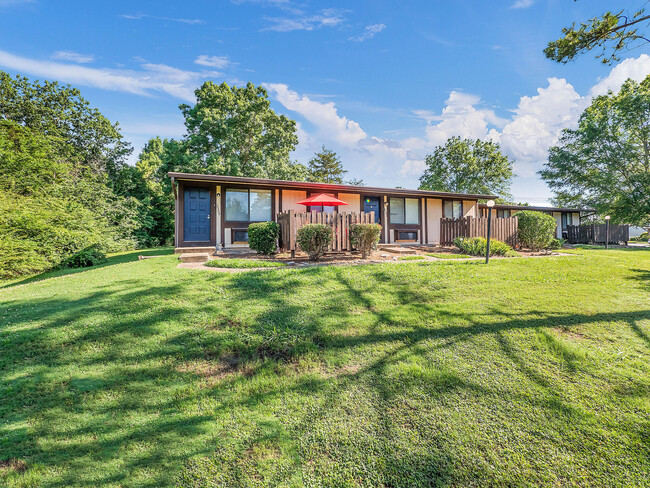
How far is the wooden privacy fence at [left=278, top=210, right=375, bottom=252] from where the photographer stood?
7754 millimetres

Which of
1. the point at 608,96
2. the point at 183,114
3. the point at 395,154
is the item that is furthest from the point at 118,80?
the point at 608,96

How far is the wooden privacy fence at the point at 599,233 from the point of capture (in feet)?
57.3

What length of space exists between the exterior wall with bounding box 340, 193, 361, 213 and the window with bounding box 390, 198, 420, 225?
1.79 metres

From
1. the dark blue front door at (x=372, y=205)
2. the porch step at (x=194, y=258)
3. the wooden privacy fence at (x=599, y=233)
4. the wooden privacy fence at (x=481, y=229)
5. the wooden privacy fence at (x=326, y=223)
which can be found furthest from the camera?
the wooden privacy fence at (x=599, y=233)

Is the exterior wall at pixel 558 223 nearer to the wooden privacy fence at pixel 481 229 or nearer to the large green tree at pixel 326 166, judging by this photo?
the wooden privacy fence at pixel 481 229

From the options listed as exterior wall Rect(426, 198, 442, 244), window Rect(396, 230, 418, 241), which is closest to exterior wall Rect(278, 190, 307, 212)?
window Rect(396, 230, 418, 241)

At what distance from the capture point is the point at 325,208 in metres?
12.1

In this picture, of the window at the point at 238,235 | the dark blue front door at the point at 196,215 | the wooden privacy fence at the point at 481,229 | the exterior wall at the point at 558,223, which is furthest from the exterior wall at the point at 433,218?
the exterior wall at the point at 558,223

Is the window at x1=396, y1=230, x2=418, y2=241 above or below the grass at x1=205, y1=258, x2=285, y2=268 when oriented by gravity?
above

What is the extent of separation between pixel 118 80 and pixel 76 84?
34.0 ft

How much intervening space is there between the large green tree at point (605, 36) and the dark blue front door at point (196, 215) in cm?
1067

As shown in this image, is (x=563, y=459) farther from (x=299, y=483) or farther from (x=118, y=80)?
(x=118, y=80)

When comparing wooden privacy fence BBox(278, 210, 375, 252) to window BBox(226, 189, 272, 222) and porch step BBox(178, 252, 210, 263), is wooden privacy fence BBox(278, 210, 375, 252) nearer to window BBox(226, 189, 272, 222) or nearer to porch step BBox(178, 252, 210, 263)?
porch step BBox(178, 252, 210, 263)

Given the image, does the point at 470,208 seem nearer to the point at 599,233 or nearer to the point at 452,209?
the point at 452,209
